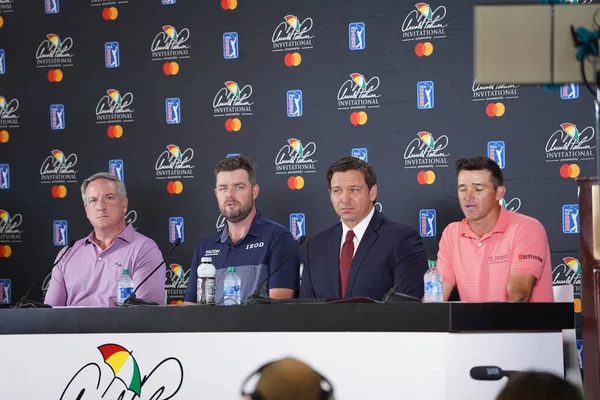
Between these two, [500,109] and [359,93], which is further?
[359,93]

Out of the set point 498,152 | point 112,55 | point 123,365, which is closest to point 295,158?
point 498,152

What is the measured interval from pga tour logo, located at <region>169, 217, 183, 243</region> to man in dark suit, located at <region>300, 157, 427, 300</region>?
1.43 metres

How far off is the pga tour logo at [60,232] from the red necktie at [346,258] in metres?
2.35

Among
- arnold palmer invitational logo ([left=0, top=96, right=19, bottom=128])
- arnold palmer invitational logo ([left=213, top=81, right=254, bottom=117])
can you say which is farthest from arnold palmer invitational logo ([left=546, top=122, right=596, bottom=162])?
arnold palmer invitational logo ([left=0, top=96, right=19, bottom=128])

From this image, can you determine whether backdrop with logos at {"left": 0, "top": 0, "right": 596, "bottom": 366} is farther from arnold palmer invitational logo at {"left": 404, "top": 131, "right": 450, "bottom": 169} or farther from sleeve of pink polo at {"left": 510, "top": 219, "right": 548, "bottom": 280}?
sleeve of pink polo at {"left": 510, "top": 219, "right": 548, "bottom": 280}

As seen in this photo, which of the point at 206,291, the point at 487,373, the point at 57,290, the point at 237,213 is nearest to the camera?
the point at 487,373

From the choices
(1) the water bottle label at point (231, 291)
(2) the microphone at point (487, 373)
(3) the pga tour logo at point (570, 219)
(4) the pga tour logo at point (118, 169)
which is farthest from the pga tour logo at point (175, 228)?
(2) the microphone at point (487, 373)

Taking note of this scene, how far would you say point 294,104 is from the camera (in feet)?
18.4

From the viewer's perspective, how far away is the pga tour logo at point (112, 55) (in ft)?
19.5

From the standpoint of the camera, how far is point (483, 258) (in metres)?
4.50

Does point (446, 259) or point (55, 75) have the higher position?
point (55, 75)

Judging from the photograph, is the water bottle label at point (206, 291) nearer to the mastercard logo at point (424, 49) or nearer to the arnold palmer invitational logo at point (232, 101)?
the arnold palmer invitational logo at point (232, 101)

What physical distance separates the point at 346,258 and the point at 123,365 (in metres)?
1.45

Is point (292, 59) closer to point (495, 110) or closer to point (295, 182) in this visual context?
point (295, 182)
